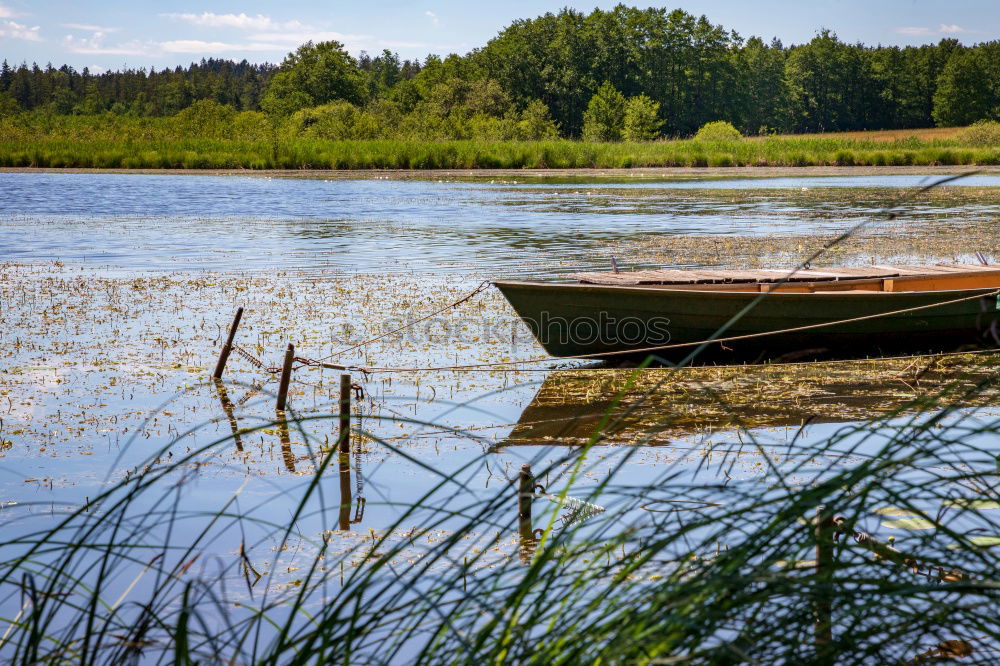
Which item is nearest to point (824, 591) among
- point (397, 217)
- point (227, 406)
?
point (227, 406)

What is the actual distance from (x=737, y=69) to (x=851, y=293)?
96.2 m

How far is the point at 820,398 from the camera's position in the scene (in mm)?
8375

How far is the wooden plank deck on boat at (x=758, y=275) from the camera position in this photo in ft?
32.2

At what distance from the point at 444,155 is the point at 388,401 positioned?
44677 mm

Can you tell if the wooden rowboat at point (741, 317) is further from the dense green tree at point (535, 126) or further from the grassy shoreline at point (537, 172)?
the dense green tree at point (535, 126)

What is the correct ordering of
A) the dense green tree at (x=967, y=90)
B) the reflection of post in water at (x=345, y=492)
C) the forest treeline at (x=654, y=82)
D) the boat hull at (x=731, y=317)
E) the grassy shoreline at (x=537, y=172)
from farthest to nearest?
the dense green tree at (x=967, y=90)
the forest treeline at (x=654, y=82)
the grassy shoreline at (x=537, y=172)
the boat hull at (x=731, y=317)
the reflection of post in water at (x=345, y=492)

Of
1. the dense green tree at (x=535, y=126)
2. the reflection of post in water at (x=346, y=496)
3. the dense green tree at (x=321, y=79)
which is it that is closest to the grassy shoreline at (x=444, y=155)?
the dense green tree at (x=535, y=126)

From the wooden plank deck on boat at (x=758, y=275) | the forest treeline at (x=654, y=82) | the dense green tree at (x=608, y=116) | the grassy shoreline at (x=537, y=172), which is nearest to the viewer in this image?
the wooden plank deck on boat at (x=758, y=275)

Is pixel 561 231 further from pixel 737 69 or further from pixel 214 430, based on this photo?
pixel 737 69

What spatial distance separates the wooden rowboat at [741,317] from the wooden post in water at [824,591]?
6464mm

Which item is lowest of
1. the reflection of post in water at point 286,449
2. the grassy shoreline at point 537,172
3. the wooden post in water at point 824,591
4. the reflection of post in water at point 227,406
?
the reflection of post in water at point 286,449

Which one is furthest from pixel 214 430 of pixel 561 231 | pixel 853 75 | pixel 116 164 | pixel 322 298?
pixel 853 75

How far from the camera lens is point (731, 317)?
9.29m

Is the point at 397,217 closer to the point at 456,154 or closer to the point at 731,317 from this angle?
the point at 731,317
